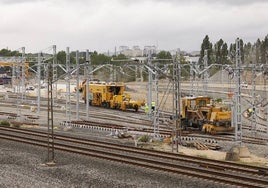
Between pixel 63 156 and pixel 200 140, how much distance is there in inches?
383

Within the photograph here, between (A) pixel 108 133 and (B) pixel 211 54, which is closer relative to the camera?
(A) pixel 108 133

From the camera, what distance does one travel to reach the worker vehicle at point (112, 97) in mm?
48875

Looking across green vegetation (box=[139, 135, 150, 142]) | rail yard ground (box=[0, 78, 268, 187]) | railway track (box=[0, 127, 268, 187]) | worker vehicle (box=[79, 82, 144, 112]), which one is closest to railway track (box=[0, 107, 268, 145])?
green vegetation (box=[139, 135, 150, 142])

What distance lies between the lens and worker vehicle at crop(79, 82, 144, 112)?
160 feet

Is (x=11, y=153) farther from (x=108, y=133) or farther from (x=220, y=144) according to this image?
(x=220, y=144)

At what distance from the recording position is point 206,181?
1482cm

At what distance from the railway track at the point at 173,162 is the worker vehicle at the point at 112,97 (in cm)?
2447

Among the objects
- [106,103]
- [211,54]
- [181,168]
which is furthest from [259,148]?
[211,54]

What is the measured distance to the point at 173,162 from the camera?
1828 cm

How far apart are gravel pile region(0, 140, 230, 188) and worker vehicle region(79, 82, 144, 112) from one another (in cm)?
2902

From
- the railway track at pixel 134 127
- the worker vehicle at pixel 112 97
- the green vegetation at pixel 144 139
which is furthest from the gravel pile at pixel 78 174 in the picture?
the worker vehicle at pixel 112 97

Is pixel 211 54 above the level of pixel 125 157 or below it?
above

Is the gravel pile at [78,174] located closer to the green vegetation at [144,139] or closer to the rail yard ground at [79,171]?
the rail yard ground at [79,171]

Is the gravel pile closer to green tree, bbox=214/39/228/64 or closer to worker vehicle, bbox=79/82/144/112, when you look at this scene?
worker vehicle, bbox=79/82/144/112
